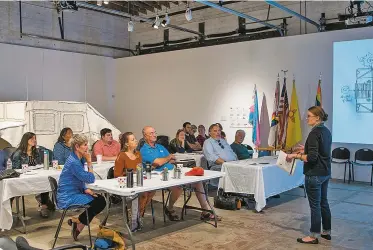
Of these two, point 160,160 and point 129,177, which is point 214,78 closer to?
point 160,160

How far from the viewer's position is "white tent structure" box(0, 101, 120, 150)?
784 cm

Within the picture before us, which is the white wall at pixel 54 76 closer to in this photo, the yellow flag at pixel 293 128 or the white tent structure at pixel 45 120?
the white tent structure at pixel 45 120

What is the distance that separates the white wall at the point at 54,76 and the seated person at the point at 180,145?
4.71 m

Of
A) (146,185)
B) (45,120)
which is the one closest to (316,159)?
(146,185)

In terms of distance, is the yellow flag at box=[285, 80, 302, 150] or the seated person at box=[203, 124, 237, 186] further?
the yellow flag at box=[285, 80, 302, 150]

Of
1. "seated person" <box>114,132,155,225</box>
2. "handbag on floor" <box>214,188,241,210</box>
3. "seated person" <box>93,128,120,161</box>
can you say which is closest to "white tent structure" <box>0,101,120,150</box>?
"seated person" <box>93,128,120,161</box>

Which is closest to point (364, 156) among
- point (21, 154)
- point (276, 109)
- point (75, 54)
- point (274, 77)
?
point (276, 109)

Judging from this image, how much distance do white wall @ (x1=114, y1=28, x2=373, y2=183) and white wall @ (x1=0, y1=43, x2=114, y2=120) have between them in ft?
1.93

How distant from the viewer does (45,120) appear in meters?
8.20

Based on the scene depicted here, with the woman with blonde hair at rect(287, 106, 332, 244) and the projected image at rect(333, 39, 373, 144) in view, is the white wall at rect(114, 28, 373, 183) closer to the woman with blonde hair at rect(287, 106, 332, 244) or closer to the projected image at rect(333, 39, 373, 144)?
the projected image at rect(333, 39, 373, 144)

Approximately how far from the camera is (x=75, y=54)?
38.2ft

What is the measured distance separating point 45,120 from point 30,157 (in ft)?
9.41

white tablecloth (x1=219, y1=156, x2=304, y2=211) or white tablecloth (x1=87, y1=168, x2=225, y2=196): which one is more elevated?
white tablecloth (x1=87, y1=168, x2=225, y2=196)

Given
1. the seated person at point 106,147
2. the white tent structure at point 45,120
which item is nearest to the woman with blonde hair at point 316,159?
the seated person at point 106,147
